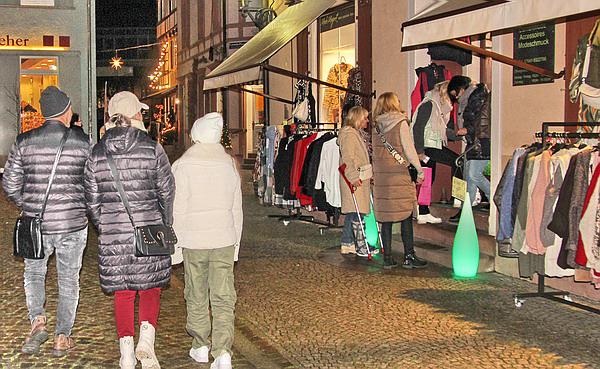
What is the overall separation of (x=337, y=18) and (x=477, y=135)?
6.25 m

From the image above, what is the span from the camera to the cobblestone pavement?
6.55m

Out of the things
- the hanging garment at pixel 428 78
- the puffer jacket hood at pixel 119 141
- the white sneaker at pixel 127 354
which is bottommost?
the white sneaker at pixel 127 354

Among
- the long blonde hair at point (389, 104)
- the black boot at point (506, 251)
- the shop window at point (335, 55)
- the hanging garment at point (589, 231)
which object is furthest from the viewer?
the shop window at point (335, 55)

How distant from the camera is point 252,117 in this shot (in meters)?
30.7

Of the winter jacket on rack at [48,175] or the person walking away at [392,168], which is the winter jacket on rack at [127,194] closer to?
the winter jacket on rack at [48,175]

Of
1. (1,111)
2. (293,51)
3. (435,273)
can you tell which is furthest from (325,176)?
(1,111)

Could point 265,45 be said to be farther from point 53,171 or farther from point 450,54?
point 53,171

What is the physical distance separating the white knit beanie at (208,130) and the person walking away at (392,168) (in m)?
4.05

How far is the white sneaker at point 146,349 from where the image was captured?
6156 mm

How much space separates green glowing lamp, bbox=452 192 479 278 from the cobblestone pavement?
195mm

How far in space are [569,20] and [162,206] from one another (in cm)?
531

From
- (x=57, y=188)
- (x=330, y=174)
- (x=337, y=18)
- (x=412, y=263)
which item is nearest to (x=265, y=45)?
(x=337, y=18)

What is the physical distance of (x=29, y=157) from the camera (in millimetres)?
6512

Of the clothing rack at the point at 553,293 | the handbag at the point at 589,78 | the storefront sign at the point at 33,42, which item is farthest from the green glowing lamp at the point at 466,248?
the storefront sign at the point at 33,42
